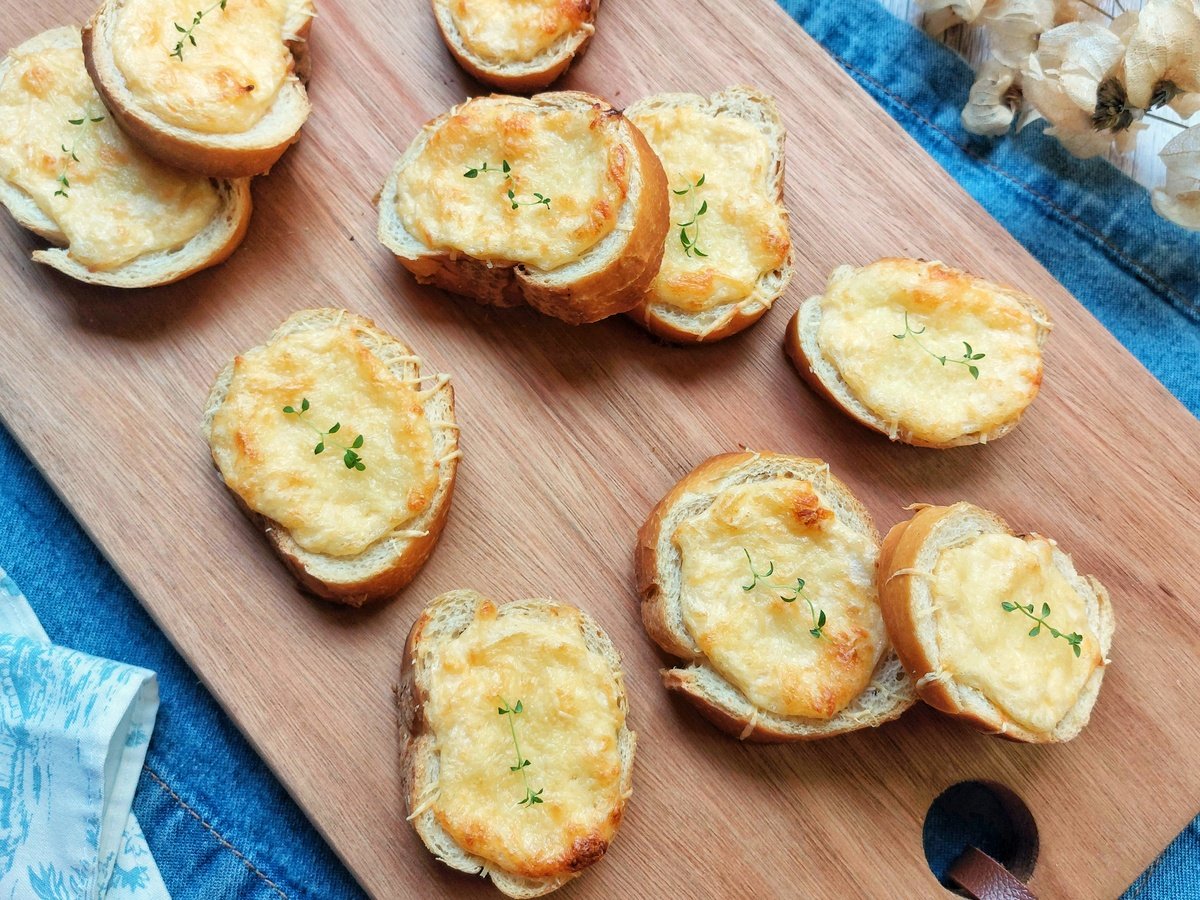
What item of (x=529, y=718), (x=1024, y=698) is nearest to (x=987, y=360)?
(x=1024, y=698)


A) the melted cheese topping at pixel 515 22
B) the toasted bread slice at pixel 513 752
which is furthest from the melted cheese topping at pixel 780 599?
the melted cheese topping at pixel 515 22

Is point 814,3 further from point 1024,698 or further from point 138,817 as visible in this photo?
point 138,817

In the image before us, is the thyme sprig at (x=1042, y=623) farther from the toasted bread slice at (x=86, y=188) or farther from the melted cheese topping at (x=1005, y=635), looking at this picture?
the toasted bread slice at (x=86, y=188)

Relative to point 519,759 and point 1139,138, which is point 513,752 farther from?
point 1139,138

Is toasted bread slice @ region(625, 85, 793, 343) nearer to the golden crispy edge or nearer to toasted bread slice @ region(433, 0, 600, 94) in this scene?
toasted bread slice @ region(433, 0, 600, 94)

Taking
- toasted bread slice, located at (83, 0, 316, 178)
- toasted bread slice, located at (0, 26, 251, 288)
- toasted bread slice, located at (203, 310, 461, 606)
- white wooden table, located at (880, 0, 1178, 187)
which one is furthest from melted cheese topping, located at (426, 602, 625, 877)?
white wooden table, located at (880, 0, 1178, 187)
